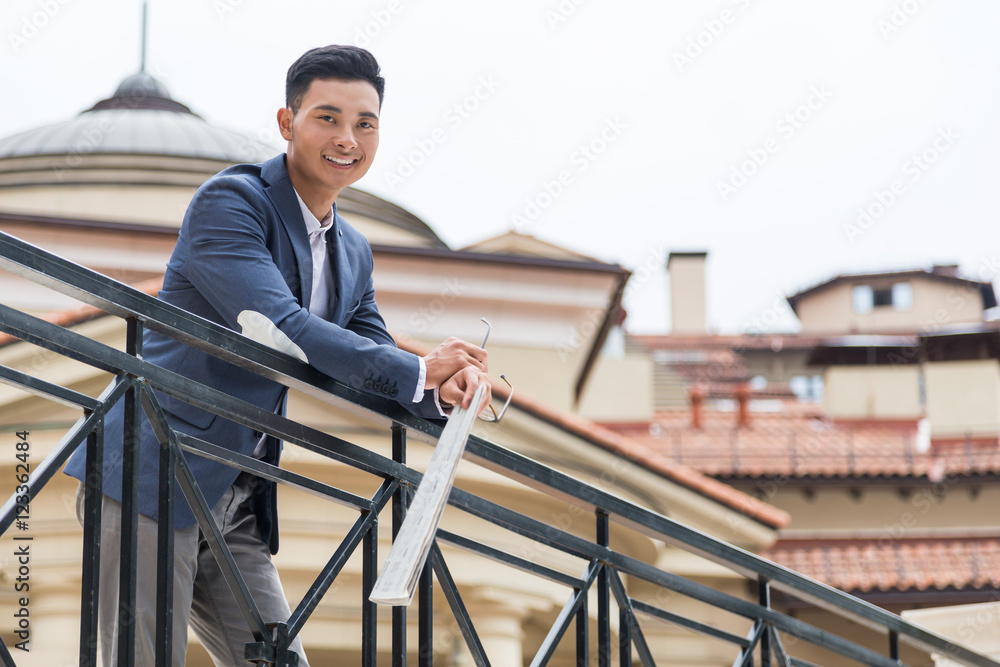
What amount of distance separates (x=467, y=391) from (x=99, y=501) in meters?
0.79

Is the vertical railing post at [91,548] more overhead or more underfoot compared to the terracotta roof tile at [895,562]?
more underfoot

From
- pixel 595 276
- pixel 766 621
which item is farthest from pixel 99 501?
pixel 595 276

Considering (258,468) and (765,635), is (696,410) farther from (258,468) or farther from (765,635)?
(258,468)

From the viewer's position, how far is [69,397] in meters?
1.90

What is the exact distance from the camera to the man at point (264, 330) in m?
2.28

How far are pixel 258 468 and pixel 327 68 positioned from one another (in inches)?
36.4

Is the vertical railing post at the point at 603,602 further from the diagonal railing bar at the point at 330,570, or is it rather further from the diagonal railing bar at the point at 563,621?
the diagonal railing bar at the point at 330,570

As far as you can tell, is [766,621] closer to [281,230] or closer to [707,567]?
[281,230]

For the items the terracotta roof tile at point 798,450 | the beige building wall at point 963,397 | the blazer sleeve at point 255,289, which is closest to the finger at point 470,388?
the blazer sleeve at point 255,289

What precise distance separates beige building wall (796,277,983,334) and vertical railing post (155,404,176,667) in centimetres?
4341

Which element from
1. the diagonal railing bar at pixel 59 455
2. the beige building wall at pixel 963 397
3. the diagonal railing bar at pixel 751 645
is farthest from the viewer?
the beige building wall at pixel 963 397

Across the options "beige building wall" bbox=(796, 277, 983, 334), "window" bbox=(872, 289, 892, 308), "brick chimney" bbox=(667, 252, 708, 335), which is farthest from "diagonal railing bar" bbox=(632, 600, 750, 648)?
"window" bbox=(872, 289, 892, 308)

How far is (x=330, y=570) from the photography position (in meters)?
2.32

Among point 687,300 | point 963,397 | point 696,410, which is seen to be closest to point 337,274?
point 696,410
